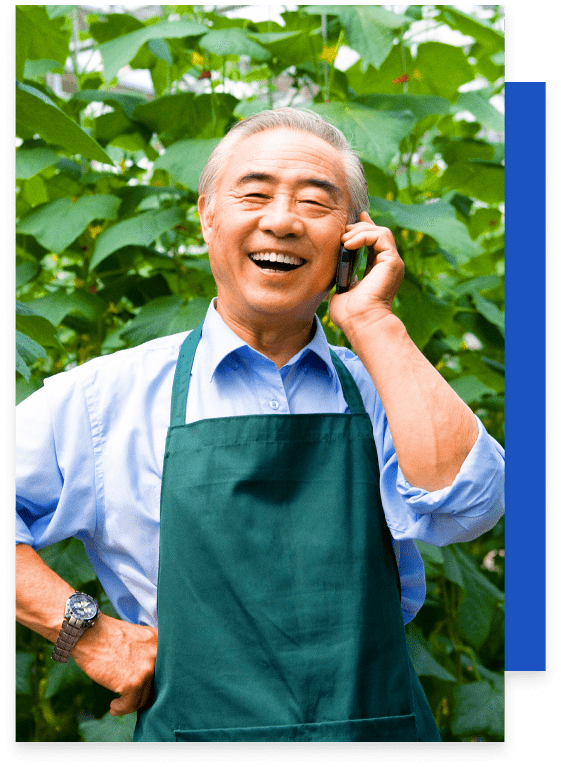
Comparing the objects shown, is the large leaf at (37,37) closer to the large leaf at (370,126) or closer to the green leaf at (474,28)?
the large leaf at (370,126)

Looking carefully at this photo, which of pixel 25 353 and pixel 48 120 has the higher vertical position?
pixel 48 120

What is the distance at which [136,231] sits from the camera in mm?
1479

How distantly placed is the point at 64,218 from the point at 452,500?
3.11 ft

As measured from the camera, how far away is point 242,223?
1089 millimetres

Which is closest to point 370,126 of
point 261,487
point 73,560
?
point 261,487

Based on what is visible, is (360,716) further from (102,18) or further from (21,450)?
(102,18)

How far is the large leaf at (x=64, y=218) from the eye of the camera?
1.47 metres

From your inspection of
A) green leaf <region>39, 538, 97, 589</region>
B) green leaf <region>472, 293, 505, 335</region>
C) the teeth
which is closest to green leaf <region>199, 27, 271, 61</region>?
the teeth

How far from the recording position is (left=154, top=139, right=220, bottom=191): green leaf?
1431mm

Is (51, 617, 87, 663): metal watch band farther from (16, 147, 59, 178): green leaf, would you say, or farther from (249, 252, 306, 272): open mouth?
(16, 147, 59, 178): green leaf

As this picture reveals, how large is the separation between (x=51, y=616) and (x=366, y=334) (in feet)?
1.99

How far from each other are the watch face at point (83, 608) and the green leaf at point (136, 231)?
0.65 meters

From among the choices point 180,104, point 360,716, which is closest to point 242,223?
point 180,104

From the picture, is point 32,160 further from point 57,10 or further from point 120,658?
point 120,658
